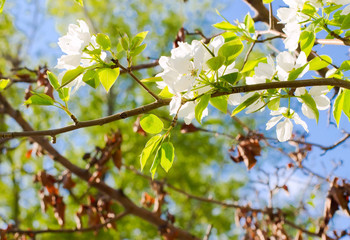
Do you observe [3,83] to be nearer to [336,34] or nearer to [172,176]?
[336,34]

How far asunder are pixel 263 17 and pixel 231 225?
15.8ft

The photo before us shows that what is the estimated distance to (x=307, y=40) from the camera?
0.57 meters

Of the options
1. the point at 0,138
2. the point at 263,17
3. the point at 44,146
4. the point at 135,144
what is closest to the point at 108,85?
the point at 0,138

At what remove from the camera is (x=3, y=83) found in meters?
0.60

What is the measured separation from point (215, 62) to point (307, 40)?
191 mm

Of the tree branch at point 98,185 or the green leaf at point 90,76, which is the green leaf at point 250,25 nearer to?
the green leaf at point 90,76

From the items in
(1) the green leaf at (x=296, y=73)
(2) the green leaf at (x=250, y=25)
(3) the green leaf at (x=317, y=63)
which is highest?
(1) the green leaf at (x=296, y=73)

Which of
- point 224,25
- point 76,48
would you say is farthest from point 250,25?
point 76,48

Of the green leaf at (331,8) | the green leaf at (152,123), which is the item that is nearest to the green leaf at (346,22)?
the green leaf at (331,8)

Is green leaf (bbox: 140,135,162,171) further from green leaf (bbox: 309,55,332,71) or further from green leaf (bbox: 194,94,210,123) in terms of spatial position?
green leaf (bbox: 309,55,332,71)

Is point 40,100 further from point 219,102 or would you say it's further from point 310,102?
point 310,102

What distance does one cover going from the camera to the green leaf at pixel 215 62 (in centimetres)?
47

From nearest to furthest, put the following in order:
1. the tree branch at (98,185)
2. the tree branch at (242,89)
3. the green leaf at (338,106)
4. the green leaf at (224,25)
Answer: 1. the tree branch at (242,89)
2. the green leaf at (338,106)
3. the green leaf at (224,25)
4. the tree branch at (98,185)

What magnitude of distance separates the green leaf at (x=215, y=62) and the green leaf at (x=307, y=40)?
18 centimetres
